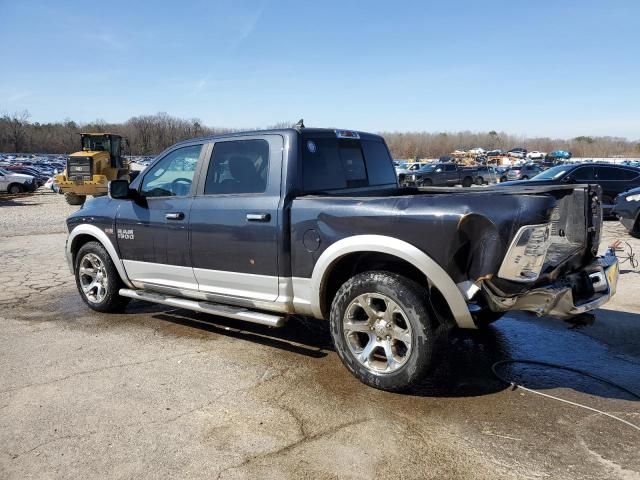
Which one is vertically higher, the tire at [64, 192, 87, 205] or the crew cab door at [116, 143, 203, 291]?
the crew cab door at [116, 143, 203, 291]

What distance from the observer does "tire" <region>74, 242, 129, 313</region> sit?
573cm

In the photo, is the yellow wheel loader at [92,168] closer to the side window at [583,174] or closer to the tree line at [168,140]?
the side window at [583,174]

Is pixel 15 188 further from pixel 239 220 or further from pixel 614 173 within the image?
pixel 239 220

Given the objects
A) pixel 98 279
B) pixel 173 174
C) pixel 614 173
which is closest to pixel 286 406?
pixel 173 174

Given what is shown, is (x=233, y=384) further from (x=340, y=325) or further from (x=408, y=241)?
(x=408, y=241)

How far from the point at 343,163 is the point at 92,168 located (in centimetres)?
2001

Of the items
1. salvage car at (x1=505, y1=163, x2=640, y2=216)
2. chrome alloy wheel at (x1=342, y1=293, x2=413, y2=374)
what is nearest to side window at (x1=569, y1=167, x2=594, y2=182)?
salvage car at (x1=505, y1=163, x2=640, y2=216)

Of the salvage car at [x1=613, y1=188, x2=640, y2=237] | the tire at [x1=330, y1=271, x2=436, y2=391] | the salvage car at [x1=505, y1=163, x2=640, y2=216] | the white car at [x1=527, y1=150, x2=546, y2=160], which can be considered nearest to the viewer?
the tire at [x1=330, y1=271, x2=436, y2=391]

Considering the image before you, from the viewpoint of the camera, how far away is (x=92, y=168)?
2203cm

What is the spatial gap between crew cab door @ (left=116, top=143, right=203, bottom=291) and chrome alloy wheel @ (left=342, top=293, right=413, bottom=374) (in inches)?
69.7

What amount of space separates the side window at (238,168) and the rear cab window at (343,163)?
1.22 ft

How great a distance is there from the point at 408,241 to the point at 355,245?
40cm

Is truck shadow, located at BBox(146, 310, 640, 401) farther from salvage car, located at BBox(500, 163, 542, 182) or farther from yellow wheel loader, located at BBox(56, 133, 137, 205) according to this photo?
salvage car, located at BBox(500, 163, 542, 182)

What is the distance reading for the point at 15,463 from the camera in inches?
115
